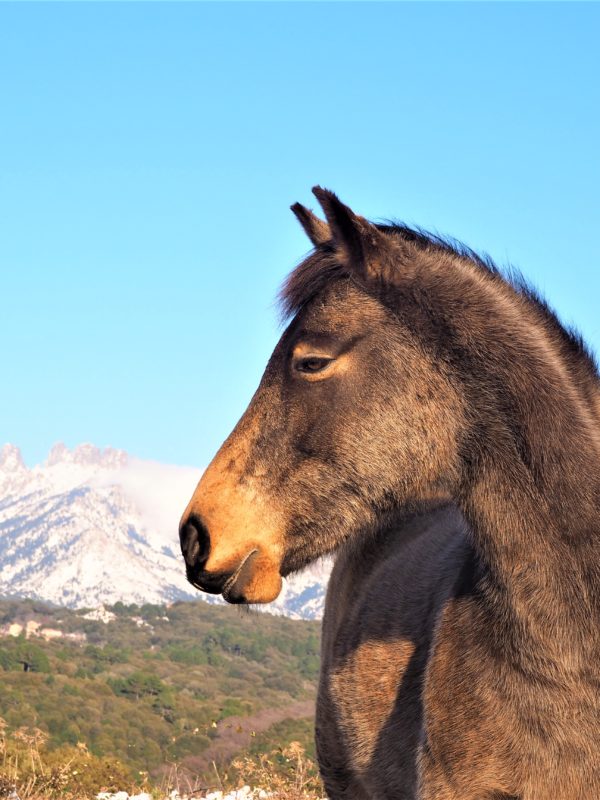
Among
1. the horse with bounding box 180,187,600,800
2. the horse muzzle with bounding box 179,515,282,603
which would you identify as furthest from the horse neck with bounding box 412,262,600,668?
the horse muzzle with bounding box 179,515,282,603

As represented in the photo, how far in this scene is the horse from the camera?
4469 mm

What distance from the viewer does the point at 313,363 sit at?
4.77 m

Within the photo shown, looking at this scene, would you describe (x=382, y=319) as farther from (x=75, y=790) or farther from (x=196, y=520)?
(x=75, y=790)

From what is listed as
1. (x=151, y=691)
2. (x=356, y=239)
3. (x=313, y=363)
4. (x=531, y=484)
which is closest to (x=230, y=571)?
(x=313, y=363)

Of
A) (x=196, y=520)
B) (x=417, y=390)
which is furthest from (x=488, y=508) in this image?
(x=196, y=520)

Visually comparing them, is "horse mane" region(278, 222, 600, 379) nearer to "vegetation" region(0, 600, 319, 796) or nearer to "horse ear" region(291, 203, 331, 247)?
"horse ear" region(291, 203, 331, 247)

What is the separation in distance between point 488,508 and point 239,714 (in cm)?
4750

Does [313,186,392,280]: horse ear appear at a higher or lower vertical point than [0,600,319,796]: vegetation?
higher

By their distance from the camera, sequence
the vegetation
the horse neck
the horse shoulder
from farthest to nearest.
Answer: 1. the vegetation
2. the horse shoulder
3. the horse neck

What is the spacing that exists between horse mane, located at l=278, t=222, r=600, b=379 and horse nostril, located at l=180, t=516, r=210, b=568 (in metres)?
1.14

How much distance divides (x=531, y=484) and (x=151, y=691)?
59525mm

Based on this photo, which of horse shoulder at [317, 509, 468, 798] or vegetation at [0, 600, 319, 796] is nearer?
horse shoulder at [317, 509, 468, 798]

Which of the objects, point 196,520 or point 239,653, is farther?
point 239,653

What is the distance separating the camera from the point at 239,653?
108062 mm
